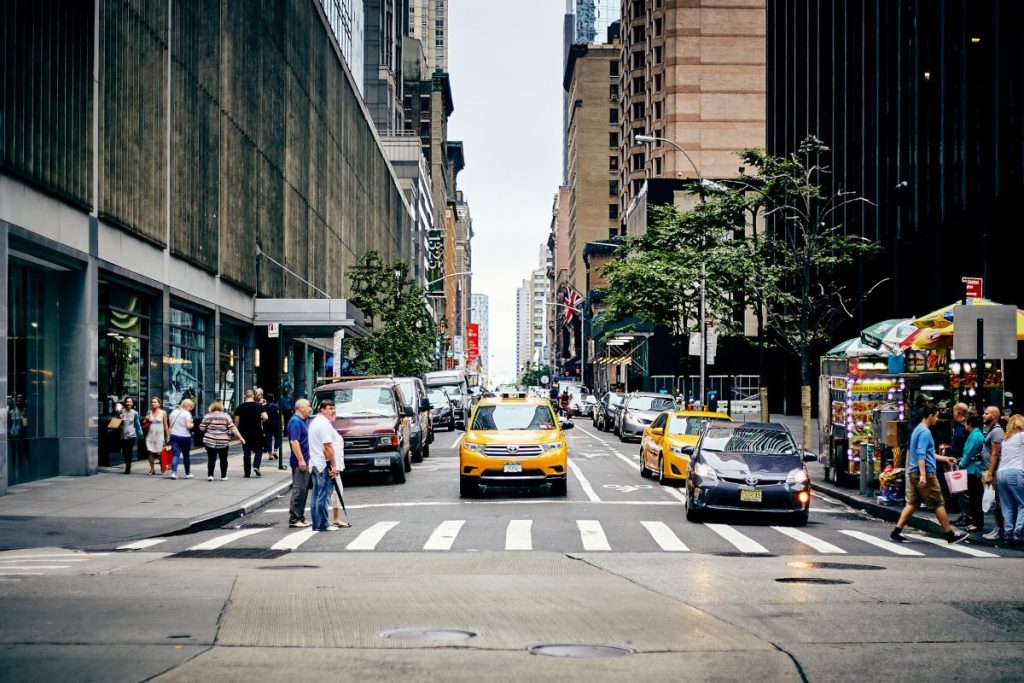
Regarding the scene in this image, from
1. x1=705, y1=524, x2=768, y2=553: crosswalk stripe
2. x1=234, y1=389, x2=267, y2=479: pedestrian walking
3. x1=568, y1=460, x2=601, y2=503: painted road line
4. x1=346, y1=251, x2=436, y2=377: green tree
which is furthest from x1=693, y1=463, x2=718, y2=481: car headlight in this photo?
x1=346, y1=251, x2=436, y2=377: green tree

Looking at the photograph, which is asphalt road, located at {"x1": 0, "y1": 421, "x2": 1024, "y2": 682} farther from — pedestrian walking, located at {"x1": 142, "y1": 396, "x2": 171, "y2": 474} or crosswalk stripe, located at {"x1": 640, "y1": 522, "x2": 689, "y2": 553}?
pedestrian walking, located at {"x1": 142, "y1": 396, "x2": 171, "y2": 474}

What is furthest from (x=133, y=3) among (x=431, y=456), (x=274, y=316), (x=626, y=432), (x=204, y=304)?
(x=626, y=432)

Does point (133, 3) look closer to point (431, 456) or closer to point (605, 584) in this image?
point (431, 456)

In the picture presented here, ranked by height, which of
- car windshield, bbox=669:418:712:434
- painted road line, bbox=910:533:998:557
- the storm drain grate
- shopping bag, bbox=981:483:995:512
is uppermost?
car windshield, bbox=669:418:712:434

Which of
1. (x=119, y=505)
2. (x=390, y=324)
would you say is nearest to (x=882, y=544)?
(x=119, y=505)

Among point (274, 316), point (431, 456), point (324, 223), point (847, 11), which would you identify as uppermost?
point (847, 11)

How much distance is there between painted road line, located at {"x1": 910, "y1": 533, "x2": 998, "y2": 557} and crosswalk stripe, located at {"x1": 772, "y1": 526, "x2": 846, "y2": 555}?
5.35 feet

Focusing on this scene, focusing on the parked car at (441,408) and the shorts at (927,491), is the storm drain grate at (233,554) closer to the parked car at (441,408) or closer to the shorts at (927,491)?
the shorts at (927,491)

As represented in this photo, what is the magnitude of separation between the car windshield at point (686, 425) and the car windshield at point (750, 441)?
589 cm

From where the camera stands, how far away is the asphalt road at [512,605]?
323 inches

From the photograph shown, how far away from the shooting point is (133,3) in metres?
30.5

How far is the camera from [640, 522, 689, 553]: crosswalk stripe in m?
15.7

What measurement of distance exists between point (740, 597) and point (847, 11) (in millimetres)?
44908

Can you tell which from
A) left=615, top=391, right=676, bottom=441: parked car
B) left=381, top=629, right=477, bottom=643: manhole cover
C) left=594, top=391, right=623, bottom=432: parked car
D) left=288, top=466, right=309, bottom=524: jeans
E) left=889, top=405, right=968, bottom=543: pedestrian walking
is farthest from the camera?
left=594, top=391, right=623, bottom=432: parked car
